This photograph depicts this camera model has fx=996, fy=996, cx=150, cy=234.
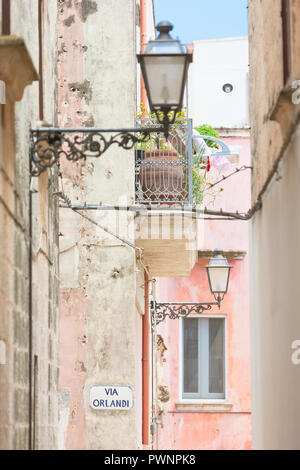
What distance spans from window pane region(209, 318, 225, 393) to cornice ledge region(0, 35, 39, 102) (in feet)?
47.3

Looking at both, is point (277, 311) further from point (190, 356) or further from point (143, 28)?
point (190, 356)

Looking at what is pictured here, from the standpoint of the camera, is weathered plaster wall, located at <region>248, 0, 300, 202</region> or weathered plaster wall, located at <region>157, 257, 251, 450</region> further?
weathered plaster wall, located at <region>157, 257, 251, 450</region>

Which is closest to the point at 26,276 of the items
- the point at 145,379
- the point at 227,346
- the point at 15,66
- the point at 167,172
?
the point at 15,66

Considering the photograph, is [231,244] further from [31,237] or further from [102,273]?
[31,237]

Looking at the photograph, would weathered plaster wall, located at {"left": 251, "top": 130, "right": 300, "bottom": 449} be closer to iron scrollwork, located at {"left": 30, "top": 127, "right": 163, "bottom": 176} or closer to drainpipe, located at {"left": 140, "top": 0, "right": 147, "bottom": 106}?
iron scrollwork, located at {"left": 30, "top": 127, "right": 163, "bottom": 176}

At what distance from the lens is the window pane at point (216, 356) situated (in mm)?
20531

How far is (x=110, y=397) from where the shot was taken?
40.0ft

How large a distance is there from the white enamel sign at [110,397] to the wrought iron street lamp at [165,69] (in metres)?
5.97

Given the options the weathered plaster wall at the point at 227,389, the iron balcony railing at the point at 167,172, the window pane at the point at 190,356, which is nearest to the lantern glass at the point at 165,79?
the iron balcony railing at the point at 167,172

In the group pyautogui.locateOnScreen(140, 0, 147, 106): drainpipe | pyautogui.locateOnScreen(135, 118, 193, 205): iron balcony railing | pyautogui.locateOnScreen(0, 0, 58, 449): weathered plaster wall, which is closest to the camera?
pyautogui.locateOnScreen(0, 0, 58, 449): weathered plaster wall

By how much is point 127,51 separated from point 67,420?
15.3 feet

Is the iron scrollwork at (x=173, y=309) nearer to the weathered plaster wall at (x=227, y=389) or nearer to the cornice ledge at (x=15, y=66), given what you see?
the weathered plaster wall at (x=227, y=389)

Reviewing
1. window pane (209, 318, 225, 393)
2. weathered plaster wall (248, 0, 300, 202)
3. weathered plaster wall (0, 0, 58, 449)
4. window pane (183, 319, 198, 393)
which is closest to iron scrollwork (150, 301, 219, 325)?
window pane (183, 319, 198, 393)

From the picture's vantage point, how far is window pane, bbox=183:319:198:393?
2055cm
